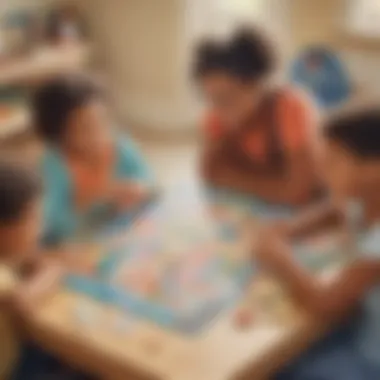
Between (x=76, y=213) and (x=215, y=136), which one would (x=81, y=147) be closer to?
(x=76, y=213)

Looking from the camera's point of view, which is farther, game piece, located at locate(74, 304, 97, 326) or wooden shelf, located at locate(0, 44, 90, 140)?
wooden shelf, located at locate(0, 44, 90, 140)

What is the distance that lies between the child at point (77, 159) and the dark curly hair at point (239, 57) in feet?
0.67

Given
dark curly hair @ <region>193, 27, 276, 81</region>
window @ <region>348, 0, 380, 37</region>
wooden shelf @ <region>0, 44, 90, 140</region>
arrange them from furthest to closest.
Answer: window @ <region>348, 0, 380, 37</region>
wooden shelf @ <region>0, 44, 90, 140</region>
dark curly hair @ <region>193, 27, 276, 81</region>

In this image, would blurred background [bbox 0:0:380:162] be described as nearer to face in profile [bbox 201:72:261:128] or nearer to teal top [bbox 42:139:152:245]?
face in profile [bbox 201:72:261:128]

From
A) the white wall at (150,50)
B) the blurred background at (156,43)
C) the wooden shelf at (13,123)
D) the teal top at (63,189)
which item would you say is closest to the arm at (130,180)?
the teal top at (63,189)

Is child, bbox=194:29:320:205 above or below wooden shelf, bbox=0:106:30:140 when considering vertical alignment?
below

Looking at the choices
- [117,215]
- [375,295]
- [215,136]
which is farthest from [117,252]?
[215,136]

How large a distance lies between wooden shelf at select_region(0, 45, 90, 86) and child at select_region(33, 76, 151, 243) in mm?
951

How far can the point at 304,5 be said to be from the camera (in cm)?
259

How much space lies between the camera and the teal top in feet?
4.08

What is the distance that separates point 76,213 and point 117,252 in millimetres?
182

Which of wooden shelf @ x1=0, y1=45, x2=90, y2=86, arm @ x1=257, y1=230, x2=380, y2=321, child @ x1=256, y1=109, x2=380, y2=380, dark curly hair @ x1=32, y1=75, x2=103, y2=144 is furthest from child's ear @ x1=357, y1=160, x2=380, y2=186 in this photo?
wooden shelf @ x1=0, y1=45, x2=90, y2=86

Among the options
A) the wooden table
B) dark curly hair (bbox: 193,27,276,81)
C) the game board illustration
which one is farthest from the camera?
dark curly hair (bbox: 193,27,276,81)

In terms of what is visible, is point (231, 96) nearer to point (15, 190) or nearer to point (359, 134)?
point (359, 134)
